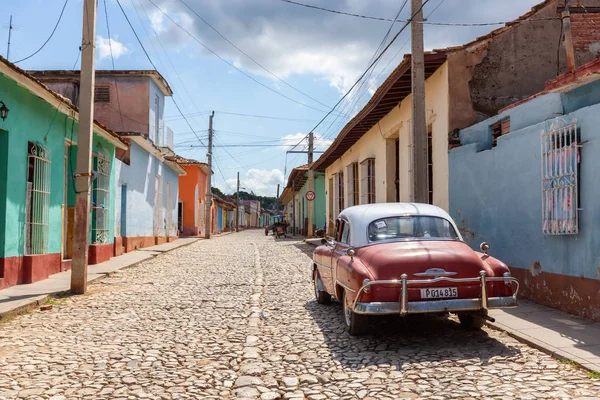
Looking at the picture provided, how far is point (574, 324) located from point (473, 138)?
4638 mm

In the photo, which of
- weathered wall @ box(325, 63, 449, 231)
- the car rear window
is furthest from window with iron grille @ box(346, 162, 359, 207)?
the car rear window

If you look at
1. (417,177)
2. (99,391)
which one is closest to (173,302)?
(99,391)

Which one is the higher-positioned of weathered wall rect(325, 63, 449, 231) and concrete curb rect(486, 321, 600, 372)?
weathered wall rect(325, 63, 449, 231)

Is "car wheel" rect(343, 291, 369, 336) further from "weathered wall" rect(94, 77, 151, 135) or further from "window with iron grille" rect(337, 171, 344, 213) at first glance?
"weathered wall" rect(94, 77, 151, 135)

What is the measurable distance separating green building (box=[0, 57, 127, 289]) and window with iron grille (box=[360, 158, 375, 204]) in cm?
906

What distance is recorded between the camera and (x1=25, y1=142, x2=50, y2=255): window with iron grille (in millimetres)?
10016

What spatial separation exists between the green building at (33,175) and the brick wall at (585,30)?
1032 centimetres

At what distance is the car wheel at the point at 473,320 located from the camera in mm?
5733

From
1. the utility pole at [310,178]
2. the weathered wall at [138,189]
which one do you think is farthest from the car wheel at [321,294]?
the utility pole at [310,178]

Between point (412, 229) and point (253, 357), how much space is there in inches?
97.9

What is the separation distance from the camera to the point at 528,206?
300 inches

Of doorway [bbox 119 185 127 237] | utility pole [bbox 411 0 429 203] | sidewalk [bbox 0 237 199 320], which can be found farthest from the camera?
doorway [bbox 119 185 127 237]

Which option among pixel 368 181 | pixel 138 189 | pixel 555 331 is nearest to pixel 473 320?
pixel 555 331

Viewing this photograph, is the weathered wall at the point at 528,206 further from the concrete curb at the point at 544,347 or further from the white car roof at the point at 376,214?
the white car roof at the point at 376,214
